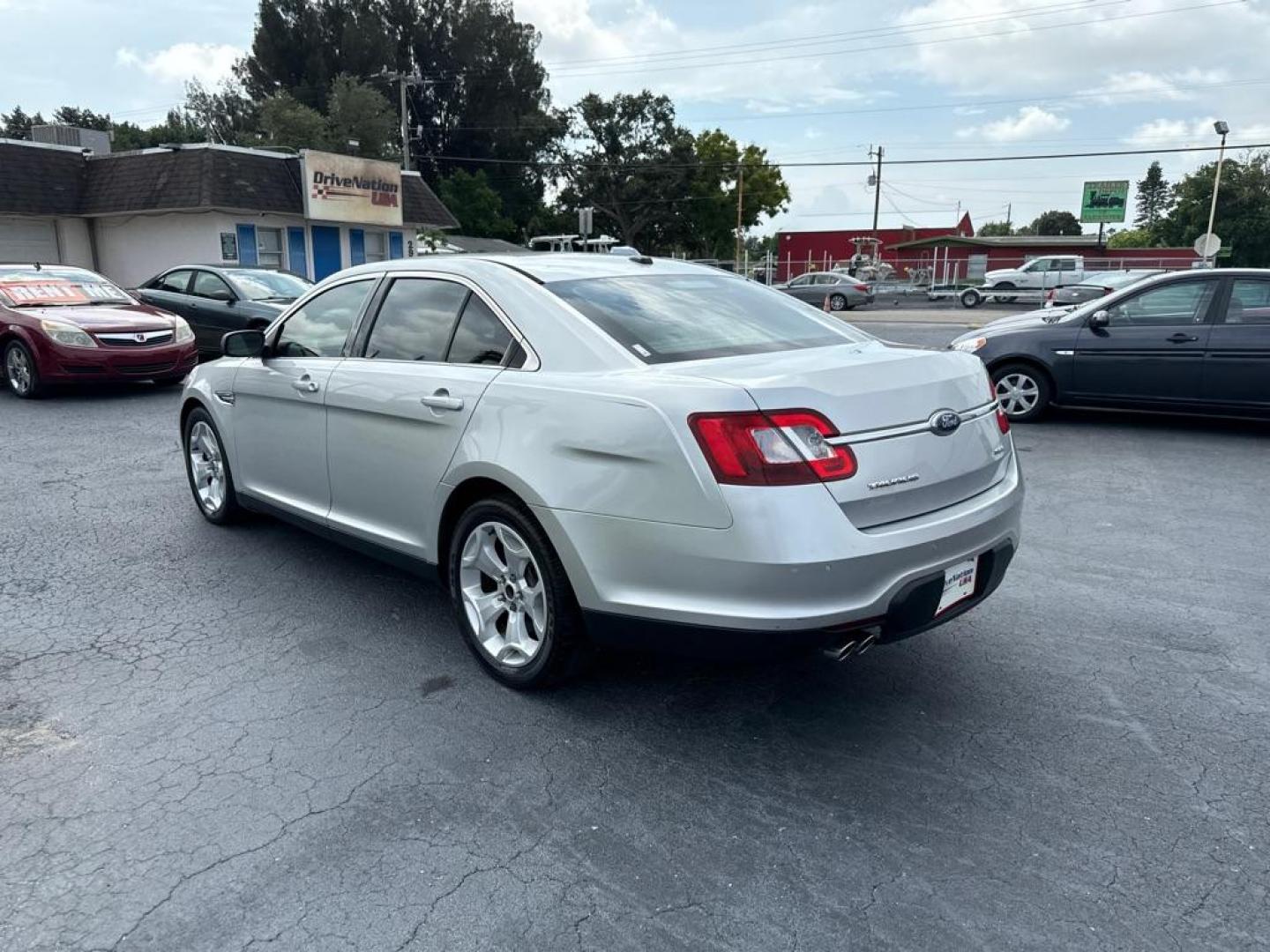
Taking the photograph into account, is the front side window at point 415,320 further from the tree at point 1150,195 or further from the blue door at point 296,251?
the tree at point 1150,195

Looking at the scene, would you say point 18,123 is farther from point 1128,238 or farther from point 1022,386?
point 1128,238

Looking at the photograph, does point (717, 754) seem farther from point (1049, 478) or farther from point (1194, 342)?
point (1194, 342)

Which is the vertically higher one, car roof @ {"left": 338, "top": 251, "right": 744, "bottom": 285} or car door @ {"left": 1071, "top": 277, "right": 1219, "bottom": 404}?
car roof @ {"left": 338, "top": 251, "right": 744, "bottom": 285}

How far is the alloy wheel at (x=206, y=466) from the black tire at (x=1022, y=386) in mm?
6934

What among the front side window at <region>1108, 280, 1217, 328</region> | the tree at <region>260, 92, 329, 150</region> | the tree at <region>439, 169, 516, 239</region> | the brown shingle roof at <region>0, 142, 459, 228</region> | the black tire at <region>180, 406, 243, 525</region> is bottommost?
the black tire at <region>180, 406, 243, 525</region>

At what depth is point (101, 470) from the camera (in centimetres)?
727

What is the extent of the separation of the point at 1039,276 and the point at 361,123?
29.1 metres

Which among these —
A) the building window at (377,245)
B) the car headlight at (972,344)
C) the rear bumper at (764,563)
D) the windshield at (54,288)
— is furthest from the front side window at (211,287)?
the building window at (377,245)

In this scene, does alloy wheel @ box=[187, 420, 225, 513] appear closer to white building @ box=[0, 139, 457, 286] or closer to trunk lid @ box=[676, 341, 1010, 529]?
trunk lid @ box=[676, 341, 1010, 529]

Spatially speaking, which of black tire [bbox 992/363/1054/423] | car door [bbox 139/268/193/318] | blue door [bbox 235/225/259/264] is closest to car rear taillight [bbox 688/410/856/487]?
black tire [bbox 992/363/1054/423]

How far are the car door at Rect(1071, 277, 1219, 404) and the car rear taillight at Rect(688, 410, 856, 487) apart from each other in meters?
6.92

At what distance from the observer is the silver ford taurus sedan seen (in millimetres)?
2803

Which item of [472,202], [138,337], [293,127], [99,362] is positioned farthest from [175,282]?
[472,202]

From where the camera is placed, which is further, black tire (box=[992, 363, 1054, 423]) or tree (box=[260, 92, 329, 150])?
tree (box=[260, 92, 329, 150])
